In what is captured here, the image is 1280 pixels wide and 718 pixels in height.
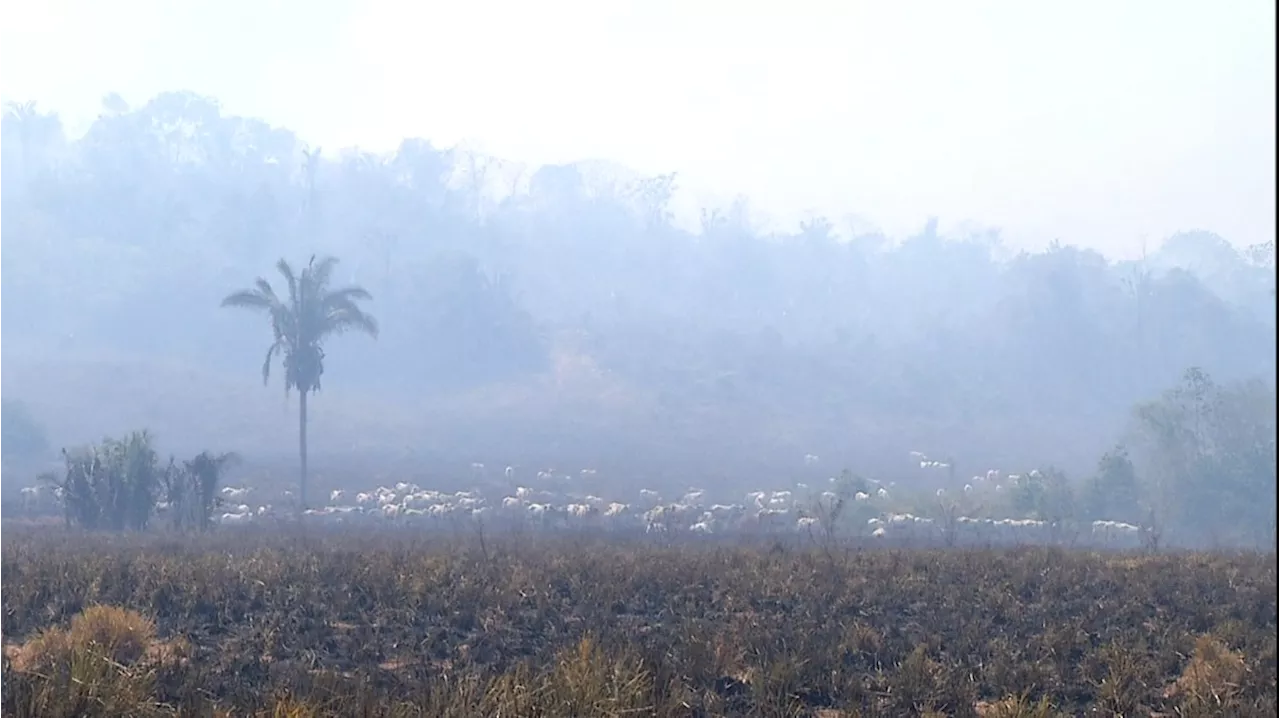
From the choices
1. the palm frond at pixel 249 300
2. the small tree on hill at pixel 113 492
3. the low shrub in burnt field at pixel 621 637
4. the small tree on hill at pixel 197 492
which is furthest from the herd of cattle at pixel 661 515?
the low shrub in burnt field at pixel 621 637

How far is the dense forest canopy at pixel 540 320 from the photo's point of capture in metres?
84.9

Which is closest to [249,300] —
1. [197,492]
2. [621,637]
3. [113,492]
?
[197,492]

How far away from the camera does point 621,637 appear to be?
12211 mm

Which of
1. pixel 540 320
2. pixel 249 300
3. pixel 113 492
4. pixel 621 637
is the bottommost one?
pixel 621 637

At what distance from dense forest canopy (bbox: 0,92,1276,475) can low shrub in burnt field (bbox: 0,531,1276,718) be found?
57.5 m

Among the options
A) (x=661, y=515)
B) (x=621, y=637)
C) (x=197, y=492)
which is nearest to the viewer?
(x=621, y=637)

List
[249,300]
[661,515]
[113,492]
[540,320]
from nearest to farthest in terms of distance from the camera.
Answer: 1. [113,492]
2. [661,515]
3. [249,300]
4. [540,320]

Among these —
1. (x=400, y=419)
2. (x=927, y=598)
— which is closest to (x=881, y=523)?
(x=927, y=598)

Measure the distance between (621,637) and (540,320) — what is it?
342 ft

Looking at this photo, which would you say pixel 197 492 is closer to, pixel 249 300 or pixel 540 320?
pixel 249 300

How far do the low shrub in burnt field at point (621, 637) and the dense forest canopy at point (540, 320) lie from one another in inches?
2265

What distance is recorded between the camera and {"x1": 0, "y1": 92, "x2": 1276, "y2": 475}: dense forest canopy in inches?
3344

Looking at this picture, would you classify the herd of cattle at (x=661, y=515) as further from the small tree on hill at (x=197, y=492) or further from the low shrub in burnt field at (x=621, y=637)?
the low shrub in burnt field at (x=621, y=637)

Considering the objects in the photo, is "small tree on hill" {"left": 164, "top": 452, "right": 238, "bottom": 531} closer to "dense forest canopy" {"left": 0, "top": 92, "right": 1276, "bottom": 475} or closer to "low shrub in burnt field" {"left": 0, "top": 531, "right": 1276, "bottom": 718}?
"low shrub in burnt field" {"left": 0, "top": 531, "right": 1276, "bottom": 718}
